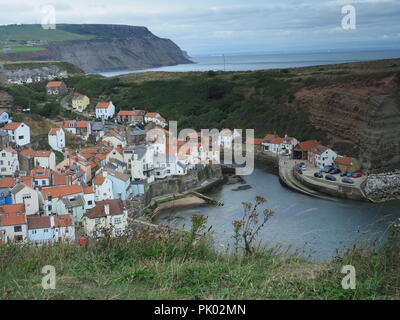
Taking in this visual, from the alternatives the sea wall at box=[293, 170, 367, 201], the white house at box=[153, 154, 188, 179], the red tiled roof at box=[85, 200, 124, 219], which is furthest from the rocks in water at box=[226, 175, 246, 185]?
the red tiled roof at box=[85, 200, 124, 219]

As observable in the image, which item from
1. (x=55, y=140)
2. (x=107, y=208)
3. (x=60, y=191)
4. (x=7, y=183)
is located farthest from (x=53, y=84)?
(x=107, y=208)

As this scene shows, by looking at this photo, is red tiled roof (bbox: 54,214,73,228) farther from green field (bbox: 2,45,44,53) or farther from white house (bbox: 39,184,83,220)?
green field (bbox: 2,45,44,53)

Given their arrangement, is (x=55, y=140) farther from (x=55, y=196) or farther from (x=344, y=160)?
(x=344, y=160)

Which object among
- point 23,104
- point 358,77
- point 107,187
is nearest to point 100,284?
point 107,187

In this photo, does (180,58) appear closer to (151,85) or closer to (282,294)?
(151,85)

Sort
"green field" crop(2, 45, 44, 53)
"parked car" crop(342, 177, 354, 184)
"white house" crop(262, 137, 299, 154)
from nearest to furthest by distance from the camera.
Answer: "parked car" crop(342, 177, 354, 184) → "white house" crop(262, 137, 299, 154) → "green field" crop(2, 45, 44, 53)

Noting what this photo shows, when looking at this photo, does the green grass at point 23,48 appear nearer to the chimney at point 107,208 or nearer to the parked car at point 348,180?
the parked car at point 348,180
